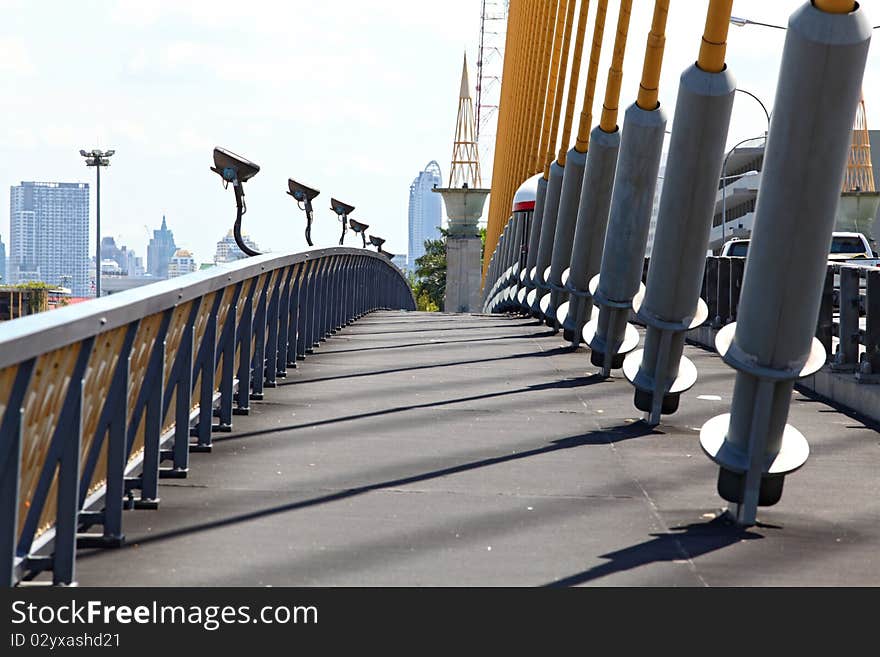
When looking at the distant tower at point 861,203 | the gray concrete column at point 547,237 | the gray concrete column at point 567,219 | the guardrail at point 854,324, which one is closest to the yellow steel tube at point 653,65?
the guardrail at point 854,324

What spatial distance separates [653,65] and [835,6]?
588 cm

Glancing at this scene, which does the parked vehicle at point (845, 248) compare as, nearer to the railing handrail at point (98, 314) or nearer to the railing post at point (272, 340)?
the railing post at point (272, 340)

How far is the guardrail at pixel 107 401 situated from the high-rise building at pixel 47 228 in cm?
5374

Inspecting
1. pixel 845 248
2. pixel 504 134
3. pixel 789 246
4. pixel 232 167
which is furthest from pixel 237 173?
pixel 504 134

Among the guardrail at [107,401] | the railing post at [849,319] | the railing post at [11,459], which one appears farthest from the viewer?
the railing post at [849,319]

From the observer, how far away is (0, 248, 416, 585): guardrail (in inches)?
170

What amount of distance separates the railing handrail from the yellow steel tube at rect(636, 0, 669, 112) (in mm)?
4671

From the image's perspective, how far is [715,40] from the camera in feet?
29.7

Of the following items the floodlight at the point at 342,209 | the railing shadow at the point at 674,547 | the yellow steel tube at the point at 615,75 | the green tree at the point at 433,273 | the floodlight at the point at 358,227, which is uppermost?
the yellow steel tube at the point at 615,75

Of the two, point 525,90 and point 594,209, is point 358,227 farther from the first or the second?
point 594,209

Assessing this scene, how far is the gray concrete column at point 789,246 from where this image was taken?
6.25 meters

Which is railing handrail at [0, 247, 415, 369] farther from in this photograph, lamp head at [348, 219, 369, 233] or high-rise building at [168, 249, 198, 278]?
lamp head at [348, 219, 369, 233]
